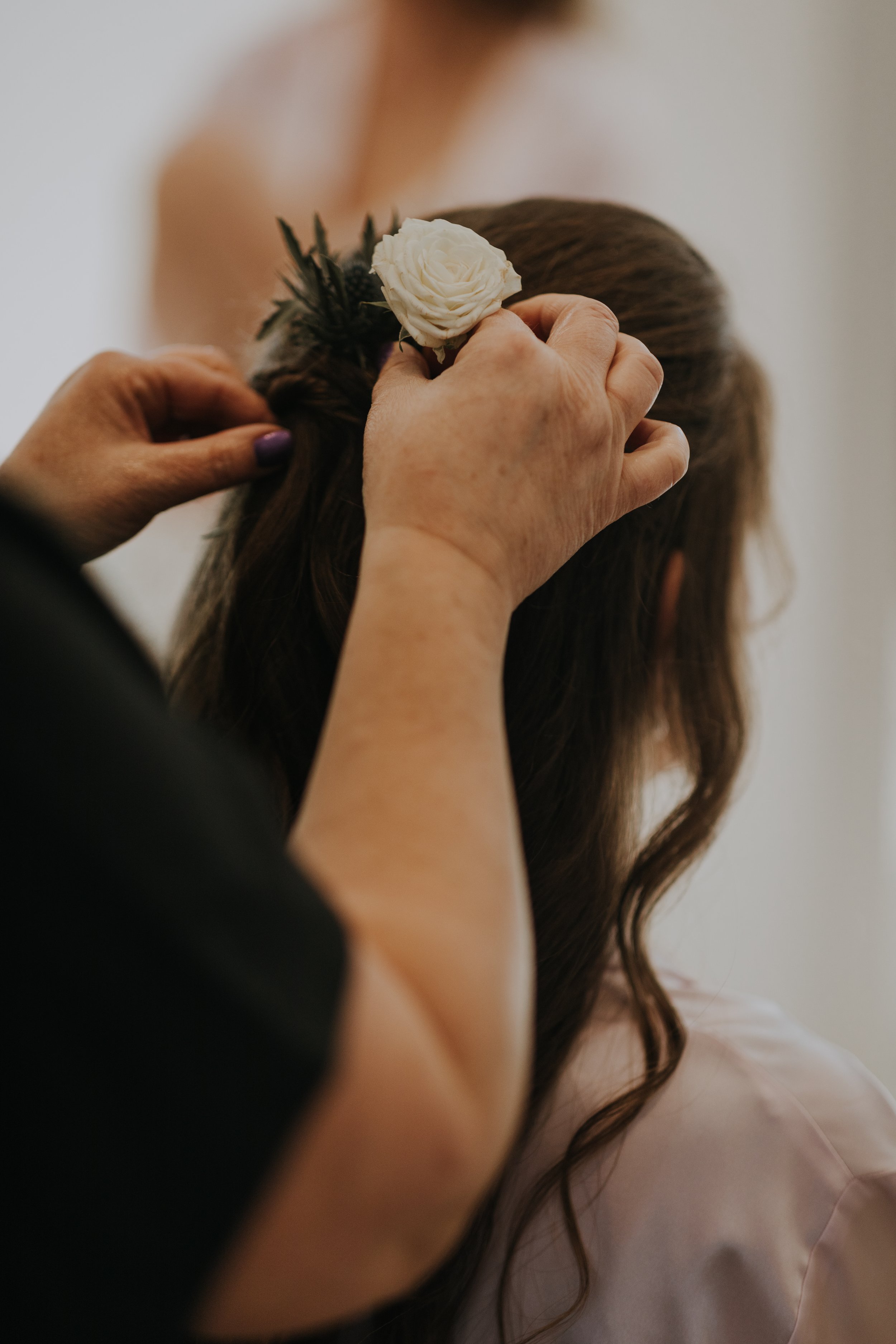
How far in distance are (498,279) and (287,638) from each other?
11.9 inches

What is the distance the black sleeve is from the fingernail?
45 cm

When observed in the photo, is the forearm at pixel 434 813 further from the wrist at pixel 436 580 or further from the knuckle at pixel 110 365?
the knuckle at pixel 110 365

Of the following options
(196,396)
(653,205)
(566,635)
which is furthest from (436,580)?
(653,205)

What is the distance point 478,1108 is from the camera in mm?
335

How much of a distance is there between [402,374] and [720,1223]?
59cm

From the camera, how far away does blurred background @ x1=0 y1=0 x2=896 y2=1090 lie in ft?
4.48

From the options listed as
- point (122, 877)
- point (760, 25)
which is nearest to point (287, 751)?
point (122, 877)

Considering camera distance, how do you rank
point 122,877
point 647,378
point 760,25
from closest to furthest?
point 122,877 → point 647,378 → point 760,25

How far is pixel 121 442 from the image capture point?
0.81m

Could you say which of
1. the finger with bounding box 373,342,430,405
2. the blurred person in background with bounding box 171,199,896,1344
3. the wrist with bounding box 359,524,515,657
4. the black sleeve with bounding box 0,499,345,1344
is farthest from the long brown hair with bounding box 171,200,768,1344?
the black sleeve with bounding box 0,499,345,1344

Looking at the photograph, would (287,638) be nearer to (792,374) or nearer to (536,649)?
(536,649)

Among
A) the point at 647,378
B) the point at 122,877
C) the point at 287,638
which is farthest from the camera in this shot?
the point at 287,638

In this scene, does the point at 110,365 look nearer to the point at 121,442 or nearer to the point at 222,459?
the point at 121,442

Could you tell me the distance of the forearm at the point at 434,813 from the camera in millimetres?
340
